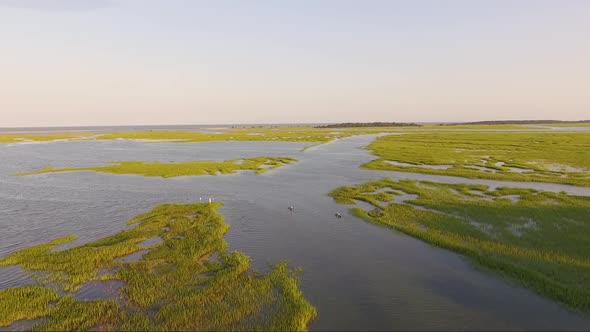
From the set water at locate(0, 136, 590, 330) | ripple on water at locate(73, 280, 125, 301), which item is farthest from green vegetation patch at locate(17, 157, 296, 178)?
ripple on water at locate(73, 280, 125, 301)

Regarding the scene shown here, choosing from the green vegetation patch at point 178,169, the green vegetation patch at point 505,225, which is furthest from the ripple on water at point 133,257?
the green vegetation patch at point 178,169

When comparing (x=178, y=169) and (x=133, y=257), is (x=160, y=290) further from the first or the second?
(x=178, y=169)

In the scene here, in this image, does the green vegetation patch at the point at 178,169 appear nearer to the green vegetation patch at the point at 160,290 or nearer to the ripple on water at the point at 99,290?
the green vegetation patch at the point at 160,290

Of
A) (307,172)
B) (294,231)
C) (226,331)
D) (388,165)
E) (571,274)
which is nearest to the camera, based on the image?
(226,331)

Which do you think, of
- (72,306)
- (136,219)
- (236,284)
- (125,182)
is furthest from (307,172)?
(72,306)

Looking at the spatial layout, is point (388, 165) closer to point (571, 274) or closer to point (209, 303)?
point (571, 274)
